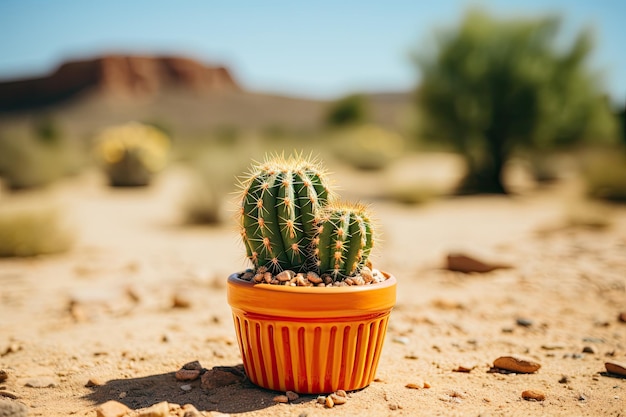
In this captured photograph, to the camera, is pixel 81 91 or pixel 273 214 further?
pixel 81 91

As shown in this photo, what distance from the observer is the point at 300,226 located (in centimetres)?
359

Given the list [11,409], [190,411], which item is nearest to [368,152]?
[190,411]

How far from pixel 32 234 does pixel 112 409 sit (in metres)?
5.97

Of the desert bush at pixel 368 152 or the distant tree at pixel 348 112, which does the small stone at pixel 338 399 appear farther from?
the distant tree at pixel 348 112

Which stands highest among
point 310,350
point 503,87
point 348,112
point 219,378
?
point 503,87

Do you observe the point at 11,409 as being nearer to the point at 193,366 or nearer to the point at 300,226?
the point at 193,366

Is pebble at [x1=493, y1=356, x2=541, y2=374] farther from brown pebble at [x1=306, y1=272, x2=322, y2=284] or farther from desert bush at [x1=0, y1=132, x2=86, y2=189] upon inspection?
desert bush at [x1=0, y1=132, x2=86, y2=189]

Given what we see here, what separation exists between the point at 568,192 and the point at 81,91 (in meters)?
89.8

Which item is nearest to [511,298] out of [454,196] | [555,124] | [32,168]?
[454,196]

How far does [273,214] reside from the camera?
139 inches

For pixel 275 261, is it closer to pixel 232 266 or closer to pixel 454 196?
pixel 232 266

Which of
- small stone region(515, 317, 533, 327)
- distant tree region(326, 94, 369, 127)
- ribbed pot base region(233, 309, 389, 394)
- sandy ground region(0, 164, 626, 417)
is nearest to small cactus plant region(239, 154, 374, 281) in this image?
ribbed pot base region(233, 309, 389, 394)

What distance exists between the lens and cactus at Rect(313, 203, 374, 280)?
347cm

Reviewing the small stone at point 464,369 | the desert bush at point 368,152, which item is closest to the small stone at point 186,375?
the small stone at point 464,369
